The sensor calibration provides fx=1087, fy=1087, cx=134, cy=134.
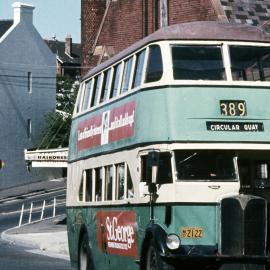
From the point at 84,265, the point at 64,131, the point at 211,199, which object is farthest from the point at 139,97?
the point at 64,131

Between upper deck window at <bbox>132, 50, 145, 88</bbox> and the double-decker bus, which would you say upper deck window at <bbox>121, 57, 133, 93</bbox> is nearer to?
the double-decker bus

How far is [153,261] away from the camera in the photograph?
51.4 feet

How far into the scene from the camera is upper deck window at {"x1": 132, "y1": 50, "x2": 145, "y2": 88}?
1693cm

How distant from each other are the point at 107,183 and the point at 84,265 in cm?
275

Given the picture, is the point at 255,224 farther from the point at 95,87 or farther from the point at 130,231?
the point at 95,87

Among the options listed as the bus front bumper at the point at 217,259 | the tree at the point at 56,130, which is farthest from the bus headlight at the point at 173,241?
the tree at the point at 56,130

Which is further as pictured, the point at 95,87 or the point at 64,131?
the point at 64,131

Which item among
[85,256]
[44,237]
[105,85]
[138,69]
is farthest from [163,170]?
[44,237]

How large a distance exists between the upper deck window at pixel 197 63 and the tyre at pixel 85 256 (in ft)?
17.9

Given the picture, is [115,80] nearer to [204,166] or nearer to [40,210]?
[204,166]

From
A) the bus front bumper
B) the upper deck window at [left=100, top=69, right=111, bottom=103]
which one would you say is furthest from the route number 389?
the upper deck window at [left=100, top=69, right=111, bottom=103]

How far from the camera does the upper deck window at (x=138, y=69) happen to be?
16931 millimetres

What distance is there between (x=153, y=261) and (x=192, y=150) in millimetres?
1705

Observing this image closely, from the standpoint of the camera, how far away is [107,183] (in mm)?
18812
